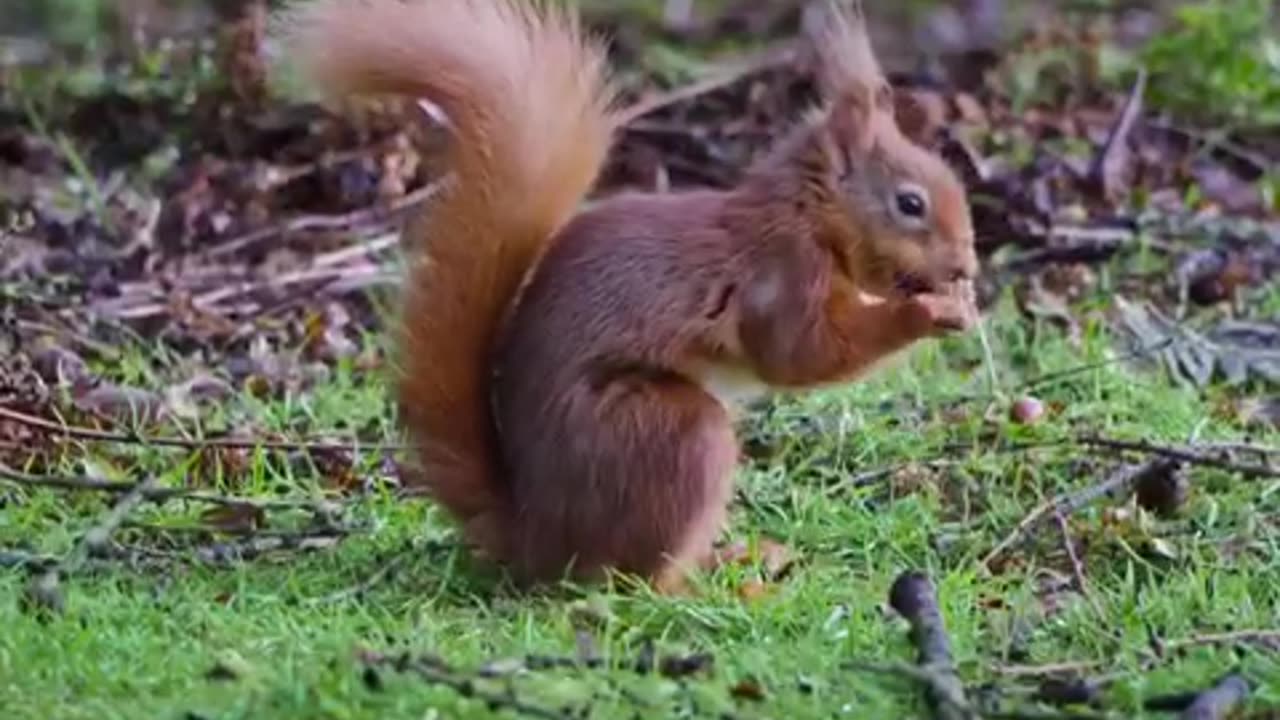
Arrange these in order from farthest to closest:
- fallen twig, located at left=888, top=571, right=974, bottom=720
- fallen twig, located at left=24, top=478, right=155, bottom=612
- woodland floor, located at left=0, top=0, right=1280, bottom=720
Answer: fallen twig, located at left=24, top=478, right=155, bottom=612, woodland floor, located at left=0, top=0, right=1280, bottom=720, fallen twig, located at left=888, top=571, right=974, bottom=720

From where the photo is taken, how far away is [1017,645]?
143 inches

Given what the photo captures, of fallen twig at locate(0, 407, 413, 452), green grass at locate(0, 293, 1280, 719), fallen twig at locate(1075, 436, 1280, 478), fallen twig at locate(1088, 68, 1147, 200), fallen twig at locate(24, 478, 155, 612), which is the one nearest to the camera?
green grass at locate(0, 293, 1280, 719)

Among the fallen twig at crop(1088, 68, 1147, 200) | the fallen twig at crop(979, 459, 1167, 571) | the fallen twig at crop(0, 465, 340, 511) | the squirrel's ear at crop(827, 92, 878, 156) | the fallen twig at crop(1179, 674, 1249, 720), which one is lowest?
the fallen twig at crop(1088, 68, 1147, 200)

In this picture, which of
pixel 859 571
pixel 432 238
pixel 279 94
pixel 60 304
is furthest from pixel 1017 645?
pixel 279 94

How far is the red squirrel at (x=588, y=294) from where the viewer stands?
12.8ft

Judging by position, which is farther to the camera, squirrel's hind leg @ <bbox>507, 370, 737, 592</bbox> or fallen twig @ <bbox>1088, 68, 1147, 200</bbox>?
fallen twig @ <bbox>1088, 68, 1147, 200</bbox>

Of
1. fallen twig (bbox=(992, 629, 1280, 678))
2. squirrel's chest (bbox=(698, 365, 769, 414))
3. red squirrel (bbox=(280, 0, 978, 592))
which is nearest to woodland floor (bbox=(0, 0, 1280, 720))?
fallen twig (bbox=(992, 629, 1280, 678))

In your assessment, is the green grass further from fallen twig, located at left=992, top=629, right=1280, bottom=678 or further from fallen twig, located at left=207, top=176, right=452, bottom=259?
fallen twig, located at left=207, top=176, right=452, bottom=259

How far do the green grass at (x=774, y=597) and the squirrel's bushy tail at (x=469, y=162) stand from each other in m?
0.21

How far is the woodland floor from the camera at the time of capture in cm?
340

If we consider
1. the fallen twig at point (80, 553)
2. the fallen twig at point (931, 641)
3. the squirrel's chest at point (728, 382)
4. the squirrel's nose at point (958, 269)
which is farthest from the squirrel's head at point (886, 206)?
the fallen twig at point (80, 553)

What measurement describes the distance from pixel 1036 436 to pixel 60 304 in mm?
2103

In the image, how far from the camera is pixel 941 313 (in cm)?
396

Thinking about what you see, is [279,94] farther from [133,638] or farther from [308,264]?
[133,638]
